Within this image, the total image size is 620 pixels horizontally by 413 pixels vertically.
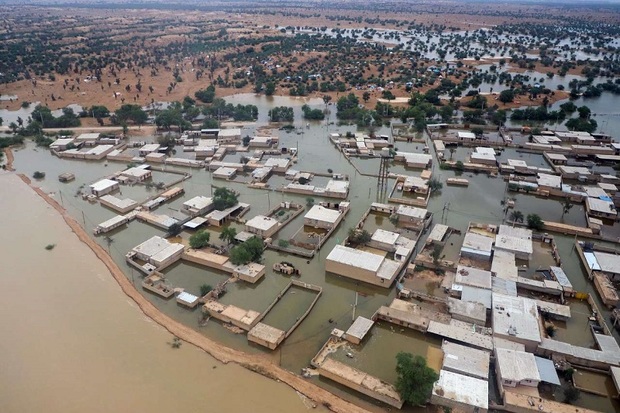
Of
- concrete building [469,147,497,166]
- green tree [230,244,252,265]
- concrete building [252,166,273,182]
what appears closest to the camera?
green tree [230,244,252,265]

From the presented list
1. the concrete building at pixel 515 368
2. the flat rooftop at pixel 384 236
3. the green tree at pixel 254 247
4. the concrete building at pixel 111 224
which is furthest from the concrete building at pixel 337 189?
the concrete building at pixel 515 368

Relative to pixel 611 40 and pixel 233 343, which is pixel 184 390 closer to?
pixel 233 343

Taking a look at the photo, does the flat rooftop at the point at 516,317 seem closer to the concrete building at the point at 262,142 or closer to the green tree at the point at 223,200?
the green tree at the point at 223,200

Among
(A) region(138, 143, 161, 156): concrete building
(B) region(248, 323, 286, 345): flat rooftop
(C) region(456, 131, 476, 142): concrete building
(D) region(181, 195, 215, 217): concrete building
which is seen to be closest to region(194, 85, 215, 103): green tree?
(A) region(138, 143, 161, 156): concrete building

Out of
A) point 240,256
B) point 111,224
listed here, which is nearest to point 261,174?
point 111,224

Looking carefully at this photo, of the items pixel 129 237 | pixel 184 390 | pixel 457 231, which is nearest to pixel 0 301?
pixel 129 237

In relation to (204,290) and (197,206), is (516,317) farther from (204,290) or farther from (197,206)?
(197,206)

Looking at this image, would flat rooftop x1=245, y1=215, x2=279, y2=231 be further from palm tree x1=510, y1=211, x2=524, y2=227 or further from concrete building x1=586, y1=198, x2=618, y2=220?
concrete building x1=586, y1=198, x2=618, y2=220

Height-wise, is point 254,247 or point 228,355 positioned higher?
point 254,247
